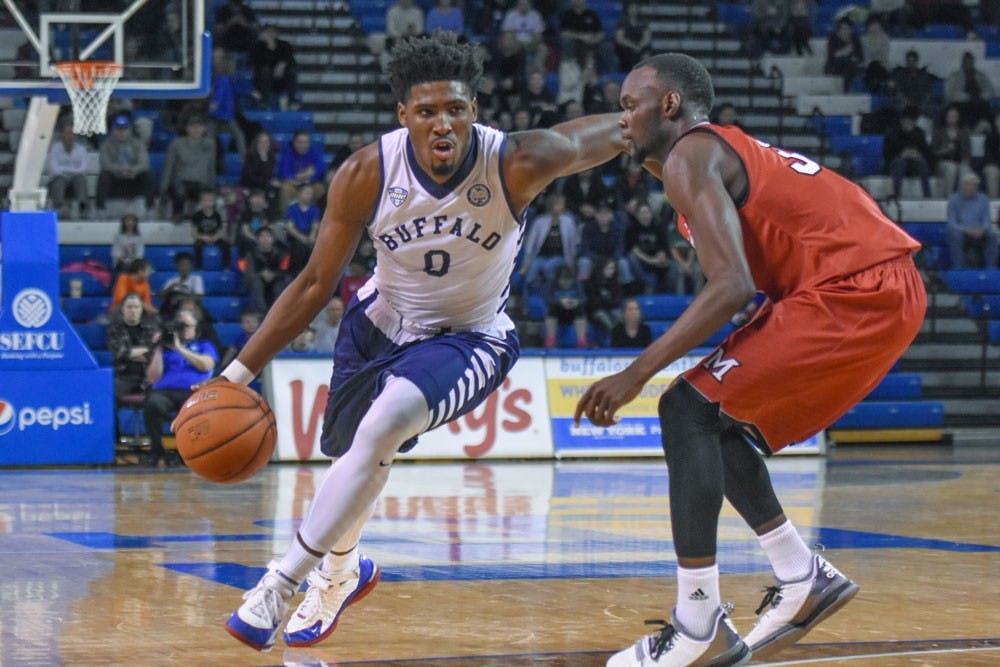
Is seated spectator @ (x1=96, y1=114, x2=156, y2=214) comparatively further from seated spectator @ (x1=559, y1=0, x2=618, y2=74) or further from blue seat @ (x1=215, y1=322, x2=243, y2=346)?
seated spectator @ (x1=559, y1=0, x2=618, y2=74)

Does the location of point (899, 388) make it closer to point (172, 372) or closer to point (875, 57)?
point (875, 57)

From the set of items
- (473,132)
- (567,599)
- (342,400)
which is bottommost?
(567,599)

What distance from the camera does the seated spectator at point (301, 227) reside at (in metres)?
15.5

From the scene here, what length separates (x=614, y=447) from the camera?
566 inches

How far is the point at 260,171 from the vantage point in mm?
16484

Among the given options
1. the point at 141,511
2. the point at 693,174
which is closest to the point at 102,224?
the point at 141,511

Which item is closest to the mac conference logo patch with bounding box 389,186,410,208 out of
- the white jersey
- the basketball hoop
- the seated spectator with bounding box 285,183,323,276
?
the white jersey

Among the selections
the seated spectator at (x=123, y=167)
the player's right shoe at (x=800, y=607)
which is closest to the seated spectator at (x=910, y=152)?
the seated spectator at (x=123, y=167)

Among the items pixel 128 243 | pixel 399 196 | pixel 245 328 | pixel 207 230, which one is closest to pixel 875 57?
pixel 207 230

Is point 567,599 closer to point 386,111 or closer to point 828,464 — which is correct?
point 828,464

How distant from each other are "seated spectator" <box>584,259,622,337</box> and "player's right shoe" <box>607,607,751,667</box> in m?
11.4

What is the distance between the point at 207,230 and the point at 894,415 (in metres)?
7.37

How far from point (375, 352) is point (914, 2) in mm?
18049

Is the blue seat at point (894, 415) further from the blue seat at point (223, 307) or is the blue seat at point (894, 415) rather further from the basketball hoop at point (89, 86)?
the basketball hoop at point (89, 86)
